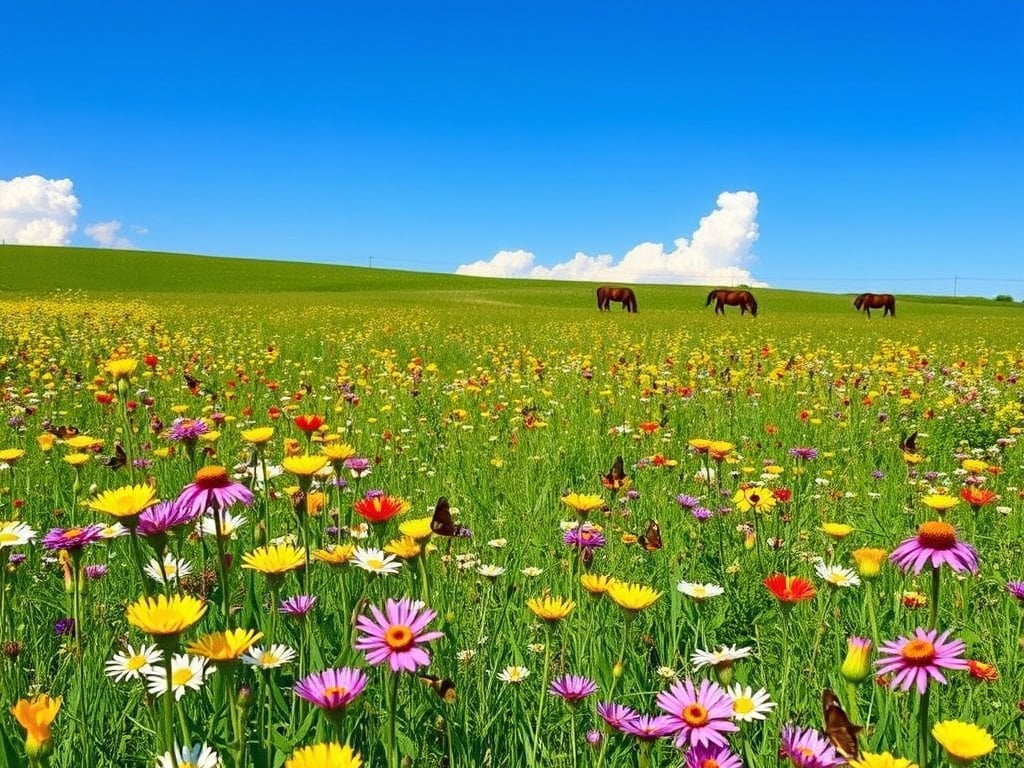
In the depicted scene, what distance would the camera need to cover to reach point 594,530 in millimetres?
2408

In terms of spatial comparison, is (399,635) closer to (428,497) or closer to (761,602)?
(761,602)

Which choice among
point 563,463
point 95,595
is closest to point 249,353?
point 563,463

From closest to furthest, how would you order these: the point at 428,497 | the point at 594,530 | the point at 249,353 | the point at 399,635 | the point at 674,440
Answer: the point at 399,635
the point at 594,530
the point at 428,497
the point at 674,440
the point at 249,353

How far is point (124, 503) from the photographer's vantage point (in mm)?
1396

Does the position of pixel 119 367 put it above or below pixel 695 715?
above

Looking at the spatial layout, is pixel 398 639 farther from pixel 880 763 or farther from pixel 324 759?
pixel 880 763

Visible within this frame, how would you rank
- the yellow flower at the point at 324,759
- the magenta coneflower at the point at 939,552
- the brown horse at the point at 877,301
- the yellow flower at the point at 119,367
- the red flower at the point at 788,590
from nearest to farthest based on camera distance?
the yellow flower at the point at 324,759 < the magenta coneflower at the point at 939,552 < the red flower at the point at 788,590 < the yellow flower at the point at 119,367 < the brown horse at the point at 877,301

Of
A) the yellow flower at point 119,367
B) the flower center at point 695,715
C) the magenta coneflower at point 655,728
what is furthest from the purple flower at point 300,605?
the yellow flower at point 119,367

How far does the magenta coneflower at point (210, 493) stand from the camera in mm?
1510

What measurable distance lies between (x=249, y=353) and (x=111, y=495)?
9.46 metres

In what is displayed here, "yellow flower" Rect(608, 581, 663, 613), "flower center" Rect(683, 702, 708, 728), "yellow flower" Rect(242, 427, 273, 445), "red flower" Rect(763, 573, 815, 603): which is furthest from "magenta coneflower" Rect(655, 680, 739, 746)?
"yellow flower" Rect(242, 427, 273, 445)

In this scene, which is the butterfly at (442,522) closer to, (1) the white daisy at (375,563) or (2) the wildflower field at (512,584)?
(2) the wildflower field at (512,584)

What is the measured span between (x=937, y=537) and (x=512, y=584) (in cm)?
119

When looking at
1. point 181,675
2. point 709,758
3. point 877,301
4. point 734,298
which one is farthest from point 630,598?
point 877,301
